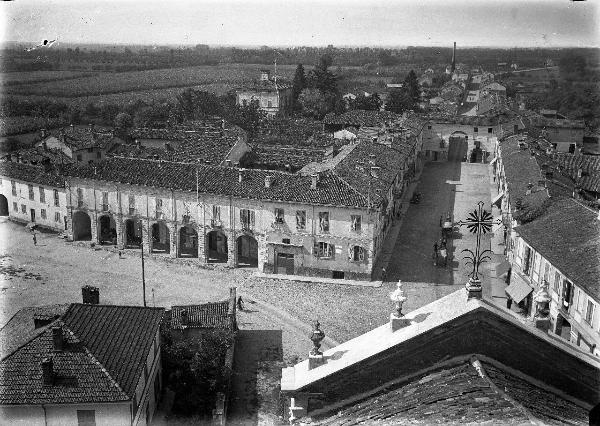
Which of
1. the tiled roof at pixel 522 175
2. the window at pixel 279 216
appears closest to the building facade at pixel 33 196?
the window at pixel 279 216

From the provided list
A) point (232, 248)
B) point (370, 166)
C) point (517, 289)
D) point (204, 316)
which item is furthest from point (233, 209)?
point (517, 289)

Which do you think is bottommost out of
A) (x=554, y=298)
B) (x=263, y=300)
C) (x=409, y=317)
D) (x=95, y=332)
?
(x=263, y=300)

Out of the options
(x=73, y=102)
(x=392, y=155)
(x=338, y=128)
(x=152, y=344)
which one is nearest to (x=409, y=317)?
(x=152, y=344)

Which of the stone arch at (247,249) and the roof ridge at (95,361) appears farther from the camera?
the stone arch at (247,249)

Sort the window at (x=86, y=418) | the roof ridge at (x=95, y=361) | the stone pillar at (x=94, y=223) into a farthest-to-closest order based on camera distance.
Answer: the stone pillar at (x=94, y=223) → the roof ridge at (x=95, y=361) → the window at (x=86, y=418)

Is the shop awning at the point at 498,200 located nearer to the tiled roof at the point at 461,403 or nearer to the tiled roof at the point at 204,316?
the tiled roof at the point at 204,316

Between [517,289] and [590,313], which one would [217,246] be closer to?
[517,289]

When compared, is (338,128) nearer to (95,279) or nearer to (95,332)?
(95,279)
